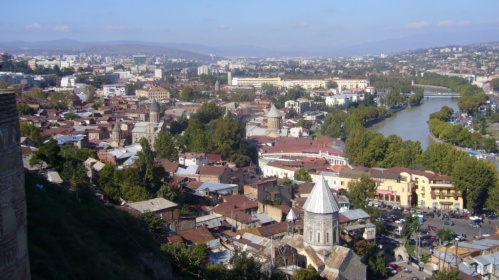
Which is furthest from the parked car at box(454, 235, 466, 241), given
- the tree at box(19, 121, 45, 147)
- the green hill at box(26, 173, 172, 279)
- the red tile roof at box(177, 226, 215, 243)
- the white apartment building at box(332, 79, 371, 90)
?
the white apartment building at box(332, 79, 371, 90)

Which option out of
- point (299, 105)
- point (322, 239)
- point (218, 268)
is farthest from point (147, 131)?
point (299, 105)

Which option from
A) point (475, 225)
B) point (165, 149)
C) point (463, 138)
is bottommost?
point (475, 225)

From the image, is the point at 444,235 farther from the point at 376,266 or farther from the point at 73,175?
the point at 73,175

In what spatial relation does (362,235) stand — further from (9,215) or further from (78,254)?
(9,215)

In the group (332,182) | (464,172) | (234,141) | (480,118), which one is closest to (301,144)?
(234,141)

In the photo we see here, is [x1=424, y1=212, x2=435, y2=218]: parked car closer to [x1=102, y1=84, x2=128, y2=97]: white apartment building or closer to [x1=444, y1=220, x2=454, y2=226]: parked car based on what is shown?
[x1=444, y1=220, x2=454, y2=226]: parked car

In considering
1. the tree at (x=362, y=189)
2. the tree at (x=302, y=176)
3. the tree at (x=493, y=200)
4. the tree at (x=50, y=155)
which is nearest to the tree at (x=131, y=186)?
the tree at (x=50, y=155)

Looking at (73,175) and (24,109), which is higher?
(73,175)

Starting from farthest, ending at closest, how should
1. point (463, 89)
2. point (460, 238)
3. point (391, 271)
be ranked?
point (463, 89) < point (460, 238) < point (391, 271)
